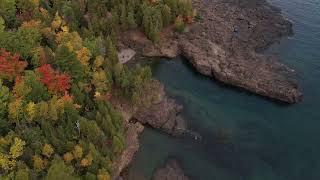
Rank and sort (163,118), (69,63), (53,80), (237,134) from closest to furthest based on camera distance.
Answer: (53,80) < (69,63) < (163,118) < (237,134)

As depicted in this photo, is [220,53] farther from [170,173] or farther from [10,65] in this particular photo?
[10,65]

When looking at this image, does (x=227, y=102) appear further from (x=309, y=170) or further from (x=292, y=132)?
(x=309, y=170)

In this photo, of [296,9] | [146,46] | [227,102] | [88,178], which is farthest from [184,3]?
[88,178]

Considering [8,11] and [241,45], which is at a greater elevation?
[8,11]

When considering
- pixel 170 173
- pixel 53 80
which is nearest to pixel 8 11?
pixel 53 80

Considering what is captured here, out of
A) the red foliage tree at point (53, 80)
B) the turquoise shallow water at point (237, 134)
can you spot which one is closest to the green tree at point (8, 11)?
the red foliage tree at point (53, 80)

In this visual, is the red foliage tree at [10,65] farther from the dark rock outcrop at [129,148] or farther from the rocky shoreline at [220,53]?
the dark rock outcrop at [129,148]
